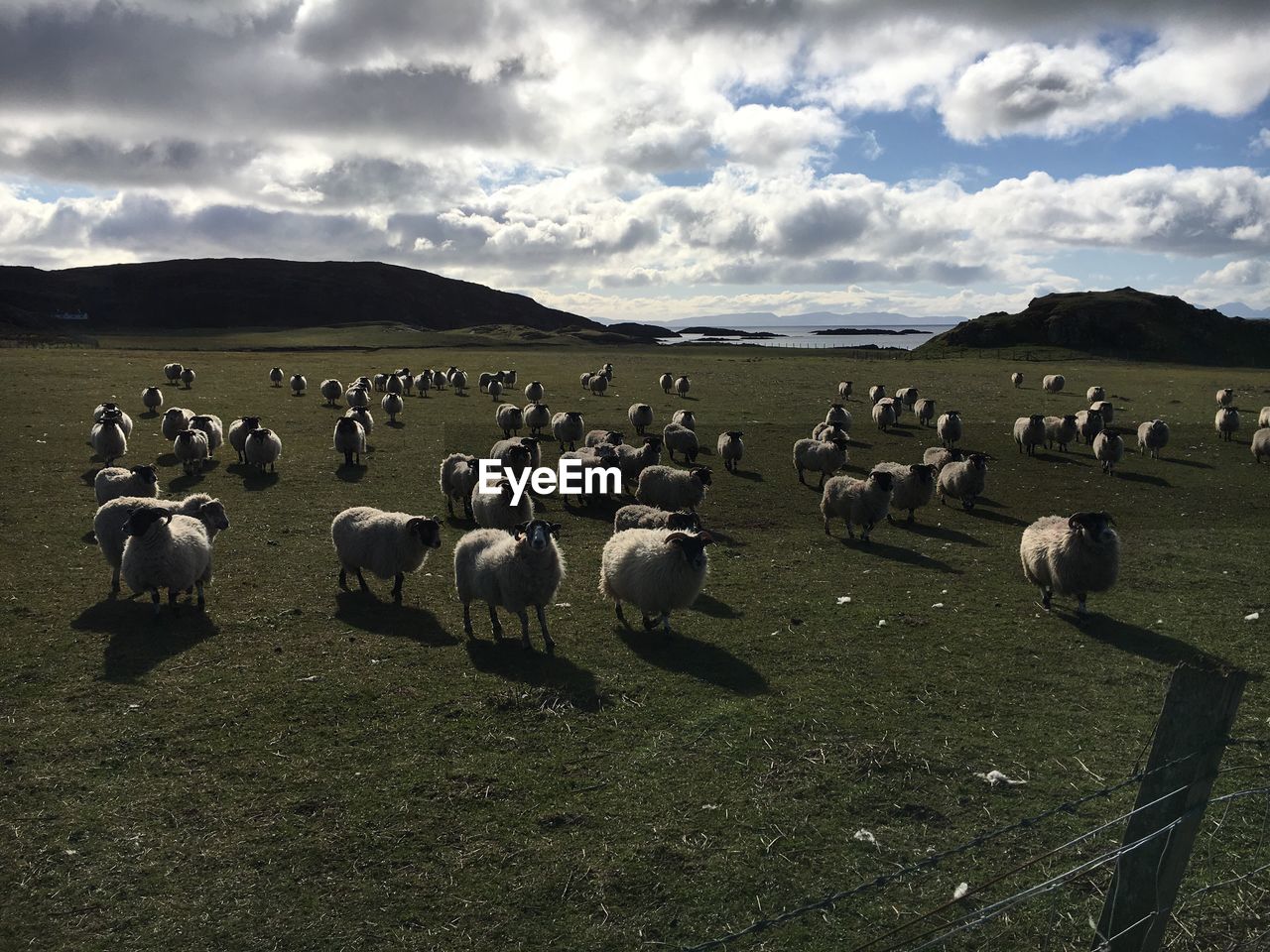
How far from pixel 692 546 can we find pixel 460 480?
30.7 feet

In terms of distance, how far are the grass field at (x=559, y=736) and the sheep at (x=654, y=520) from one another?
1.28m

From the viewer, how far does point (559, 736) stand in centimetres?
870

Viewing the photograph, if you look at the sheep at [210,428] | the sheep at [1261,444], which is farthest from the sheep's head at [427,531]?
the sheep at [1261,444]

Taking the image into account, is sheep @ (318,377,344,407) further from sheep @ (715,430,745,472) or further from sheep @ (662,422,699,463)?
sheep @ (715,430,745,472)

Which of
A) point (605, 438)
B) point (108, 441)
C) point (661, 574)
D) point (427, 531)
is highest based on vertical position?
point (605, 438)

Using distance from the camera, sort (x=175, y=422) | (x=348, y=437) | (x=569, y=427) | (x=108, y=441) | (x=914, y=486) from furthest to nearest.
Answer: (x=569, y=427)
(x=175, y=422)
(x=348, y=437)
(x=108, y=441)
(x=914, y=486)

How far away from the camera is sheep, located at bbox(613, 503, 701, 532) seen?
48.5ft

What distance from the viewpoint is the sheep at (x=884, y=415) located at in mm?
34719

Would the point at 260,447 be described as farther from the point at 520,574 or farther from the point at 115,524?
the point at 520,574

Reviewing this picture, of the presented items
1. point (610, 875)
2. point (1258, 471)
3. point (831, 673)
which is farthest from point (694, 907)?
point (1258, 471)

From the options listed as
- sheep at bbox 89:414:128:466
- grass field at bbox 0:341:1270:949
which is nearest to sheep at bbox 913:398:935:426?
grass field at bbox 0:341:1270:949

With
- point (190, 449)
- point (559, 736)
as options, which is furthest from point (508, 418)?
point (559, 736)

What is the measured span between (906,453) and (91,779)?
27.7 meters

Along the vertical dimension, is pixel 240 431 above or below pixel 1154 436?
below
